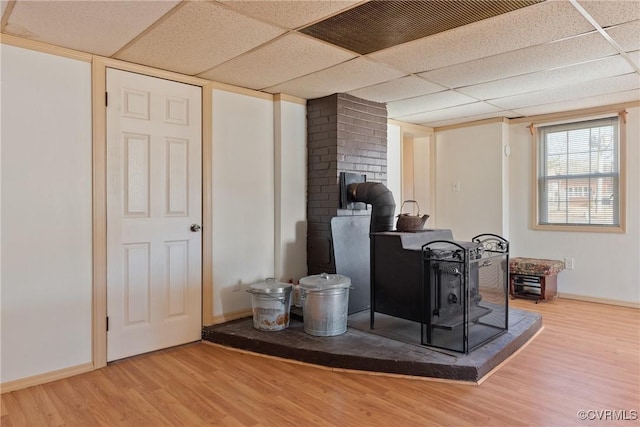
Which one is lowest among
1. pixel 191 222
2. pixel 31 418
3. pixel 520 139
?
pixel 31 418

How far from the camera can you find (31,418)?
7.25 ft

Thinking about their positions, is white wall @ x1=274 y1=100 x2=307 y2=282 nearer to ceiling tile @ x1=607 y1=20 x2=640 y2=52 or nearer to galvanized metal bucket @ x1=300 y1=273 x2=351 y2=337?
galvanized metal bucket @ x1=300 y1=273 x2=351 y2=337

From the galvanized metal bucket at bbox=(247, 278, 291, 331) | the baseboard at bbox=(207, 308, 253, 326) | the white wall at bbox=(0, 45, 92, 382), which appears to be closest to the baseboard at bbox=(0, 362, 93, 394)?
the white wall at bbox=(0, 45, 92, 382)

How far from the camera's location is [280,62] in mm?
3023

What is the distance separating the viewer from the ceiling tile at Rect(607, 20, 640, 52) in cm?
249

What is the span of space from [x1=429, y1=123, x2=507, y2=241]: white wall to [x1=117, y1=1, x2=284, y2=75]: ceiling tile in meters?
3.60

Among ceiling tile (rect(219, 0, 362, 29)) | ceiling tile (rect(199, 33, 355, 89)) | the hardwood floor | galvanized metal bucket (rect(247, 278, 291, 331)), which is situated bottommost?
the hardwood floor

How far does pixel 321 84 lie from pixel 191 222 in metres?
1.61

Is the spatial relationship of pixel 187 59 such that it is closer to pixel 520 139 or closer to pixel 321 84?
pixel 321 84

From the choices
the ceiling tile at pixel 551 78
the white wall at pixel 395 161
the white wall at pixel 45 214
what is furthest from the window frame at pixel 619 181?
the white wall at pixel 45 214

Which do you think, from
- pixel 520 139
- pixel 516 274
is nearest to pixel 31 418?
pixel 516 274

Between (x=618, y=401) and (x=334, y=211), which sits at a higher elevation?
(x=334, y=211)

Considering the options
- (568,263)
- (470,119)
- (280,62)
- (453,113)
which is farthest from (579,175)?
(280,62)

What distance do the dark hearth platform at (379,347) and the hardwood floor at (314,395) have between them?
0.25 ft
